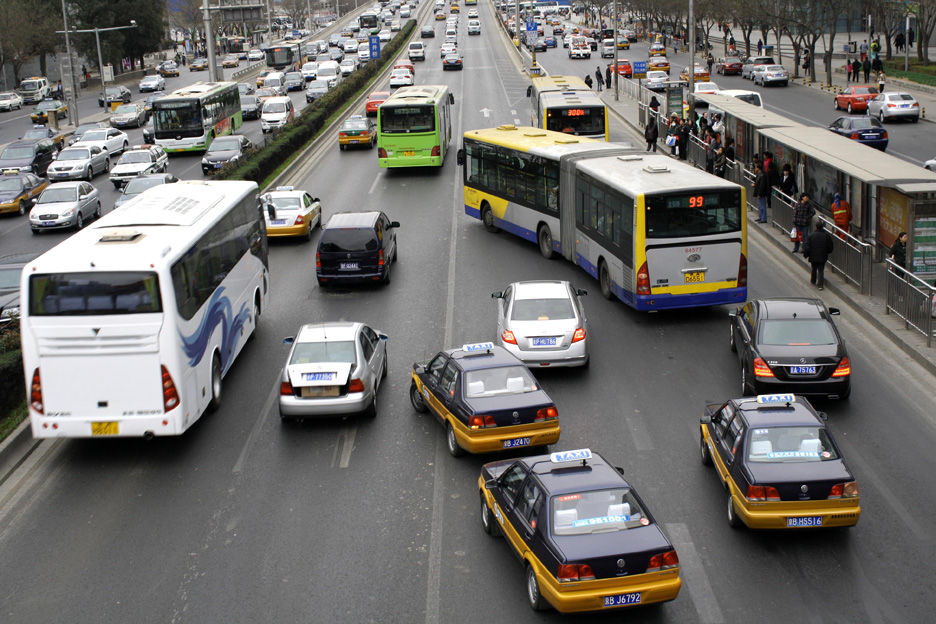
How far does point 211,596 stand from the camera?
1079cm

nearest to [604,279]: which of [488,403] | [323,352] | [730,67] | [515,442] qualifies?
[323,352]

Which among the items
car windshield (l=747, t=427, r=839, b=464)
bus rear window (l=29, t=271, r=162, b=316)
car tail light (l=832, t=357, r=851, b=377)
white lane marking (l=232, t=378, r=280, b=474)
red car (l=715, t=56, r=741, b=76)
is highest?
red car (l=715, t=56, r=741, b=76)

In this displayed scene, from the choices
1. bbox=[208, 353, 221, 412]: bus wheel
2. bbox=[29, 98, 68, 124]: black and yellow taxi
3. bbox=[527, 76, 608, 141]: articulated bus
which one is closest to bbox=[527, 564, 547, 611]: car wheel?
bbox=[208, 353, 221, 412]: bus wheel

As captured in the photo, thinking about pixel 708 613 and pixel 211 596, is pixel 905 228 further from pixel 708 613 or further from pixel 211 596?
pixel 211 596

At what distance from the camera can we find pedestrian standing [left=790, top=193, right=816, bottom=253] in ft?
75.5

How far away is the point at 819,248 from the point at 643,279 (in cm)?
438

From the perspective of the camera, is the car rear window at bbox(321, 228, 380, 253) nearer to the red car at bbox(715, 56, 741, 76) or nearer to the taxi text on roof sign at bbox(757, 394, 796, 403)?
the taxi text on roof sign at bbox(757, 394, 796, 403)

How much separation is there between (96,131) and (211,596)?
139 ft

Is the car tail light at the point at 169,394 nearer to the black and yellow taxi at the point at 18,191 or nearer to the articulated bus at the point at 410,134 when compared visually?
the articulated bus at the point at 410,134

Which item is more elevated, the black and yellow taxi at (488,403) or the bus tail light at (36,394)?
the bus tail light at (36,394)

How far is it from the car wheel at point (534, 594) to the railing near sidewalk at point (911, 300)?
10.8m

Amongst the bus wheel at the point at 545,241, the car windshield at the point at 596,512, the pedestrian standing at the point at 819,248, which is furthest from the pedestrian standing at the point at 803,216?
the car windshield at the point at 596,512

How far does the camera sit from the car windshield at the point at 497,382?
14.0 m

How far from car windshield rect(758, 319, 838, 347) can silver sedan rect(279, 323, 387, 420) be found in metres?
6.45
